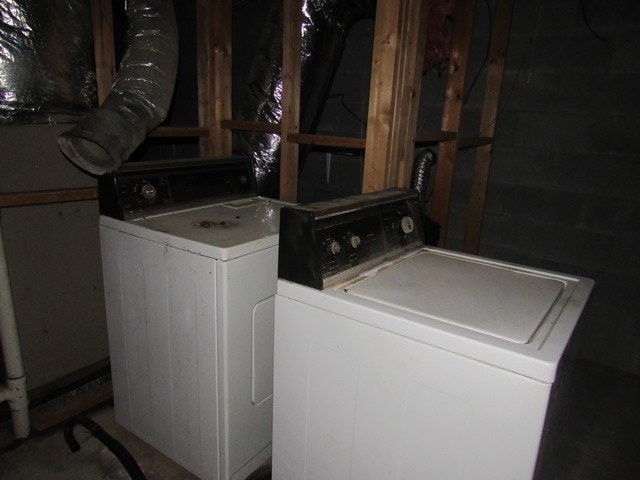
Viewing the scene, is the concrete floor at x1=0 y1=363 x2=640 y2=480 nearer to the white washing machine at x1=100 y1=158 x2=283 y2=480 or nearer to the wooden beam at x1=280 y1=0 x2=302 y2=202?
the white washing machine at x1=100 y1=158 x2=283 y2=480

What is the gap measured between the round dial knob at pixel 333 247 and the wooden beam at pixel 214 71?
4.13 ft

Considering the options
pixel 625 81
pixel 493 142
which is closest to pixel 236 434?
pixel 493 142

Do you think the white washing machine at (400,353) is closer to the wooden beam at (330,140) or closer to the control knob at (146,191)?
the wooden beam at (330,140)

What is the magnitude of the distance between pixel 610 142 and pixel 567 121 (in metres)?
0.22

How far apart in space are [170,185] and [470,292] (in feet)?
3.67

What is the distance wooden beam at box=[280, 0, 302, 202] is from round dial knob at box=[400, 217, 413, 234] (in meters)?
0.75

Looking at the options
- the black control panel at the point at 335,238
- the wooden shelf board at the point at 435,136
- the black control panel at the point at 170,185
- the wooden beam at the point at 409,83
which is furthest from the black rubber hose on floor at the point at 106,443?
the wooden shelf board at the point at 435,136

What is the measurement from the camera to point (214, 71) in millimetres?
2096

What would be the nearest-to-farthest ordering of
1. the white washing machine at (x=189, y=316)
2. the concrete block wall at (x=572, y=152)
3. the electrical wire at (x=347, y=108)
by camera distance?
the white washing machine at (x=189, y=316)
the concrete block wall at (x=572, y=152)
the electrical wire at (x=347, y=108)

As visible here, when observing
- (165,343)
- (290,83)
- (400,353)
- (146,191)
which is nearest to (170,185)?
(146,191)

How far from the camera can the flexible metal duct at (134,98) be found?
1.51 metres

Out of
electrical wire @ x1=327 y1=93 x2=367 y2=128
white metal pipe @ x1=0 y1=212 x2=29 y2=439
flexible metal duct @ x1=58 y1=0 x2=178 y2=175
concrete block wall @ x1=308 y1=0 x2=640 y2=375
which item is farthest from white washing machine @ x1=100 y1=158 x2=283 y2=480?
concrete block wall @ x1=308 y1=0 x2=640 y2=375

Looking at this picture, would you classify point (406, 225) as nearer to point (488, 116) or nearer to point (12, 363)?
point (488, 116)

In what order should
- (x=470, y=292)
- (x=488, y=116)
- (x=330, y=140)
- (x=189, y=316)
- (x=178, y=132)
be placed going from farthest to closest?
1. (x=488, y=116)
2. (x=178, y=132)
3. (x=330, y=140)
4. (x=189, y=316)
5. (x=470, y=292)
